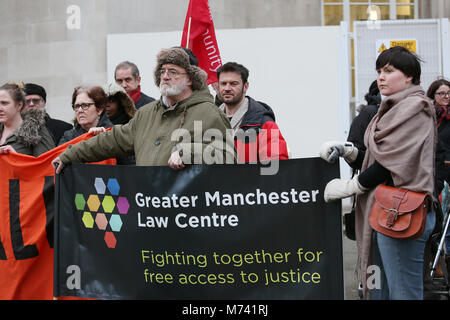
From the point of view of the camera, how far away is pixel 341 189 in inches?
160

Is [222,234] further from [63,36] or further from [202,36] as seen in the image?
[63,36]

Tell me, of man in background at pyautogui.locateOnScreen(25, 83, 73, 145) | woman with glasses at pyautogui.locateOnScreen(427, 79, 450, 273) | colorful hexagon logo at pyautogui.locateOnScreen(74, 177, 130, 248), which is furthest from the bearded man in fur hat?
woman with glasses at pyautogui.locateOnScreen(427, 79, 450, 273)

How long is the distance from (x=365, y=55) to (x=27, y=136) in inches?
264

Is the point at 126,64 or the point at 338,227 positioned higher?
the point at 126,64

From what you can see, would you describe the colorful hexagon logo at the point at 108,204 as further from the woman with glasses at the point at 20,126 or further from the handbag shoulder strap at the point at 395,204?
the handbag shoulder strap at the point at 395,204

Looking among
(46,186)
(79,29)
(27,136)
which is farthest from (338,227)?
(79,29)

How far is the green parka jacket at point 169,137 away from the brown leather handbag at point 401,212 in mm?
1075

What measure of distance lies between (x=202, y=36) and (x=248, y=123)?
2.47m

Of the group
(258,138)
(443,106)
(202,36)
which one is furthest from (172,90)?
(443,106)

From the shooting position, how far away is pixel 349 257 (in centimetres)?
757

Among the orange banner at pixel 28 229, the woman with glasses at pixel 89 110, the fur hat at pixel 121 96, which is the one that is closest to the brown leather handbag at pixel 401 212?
the orange banner at pixel 28 229

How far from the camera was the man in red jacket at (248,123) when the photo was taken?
4.82 meters
